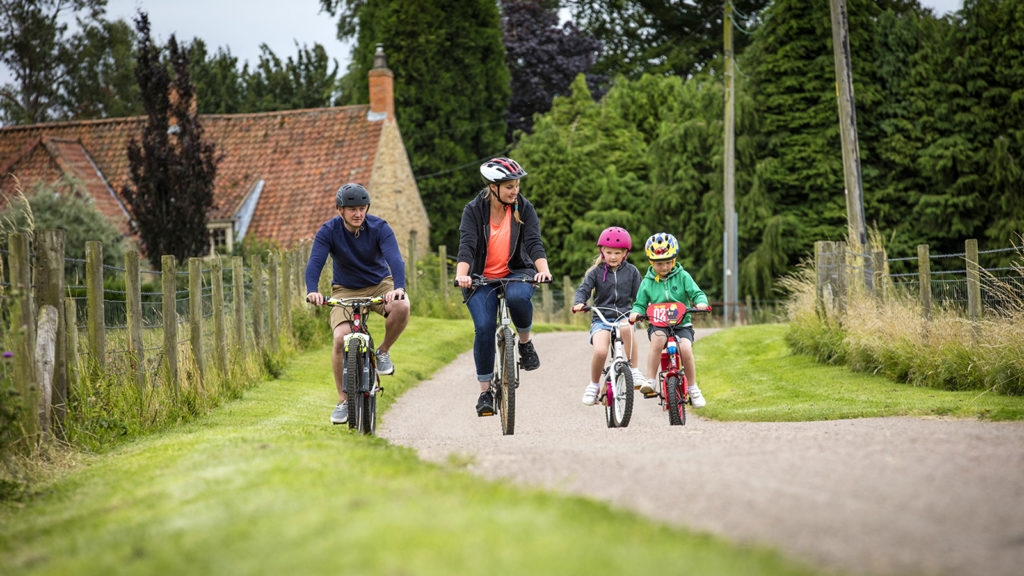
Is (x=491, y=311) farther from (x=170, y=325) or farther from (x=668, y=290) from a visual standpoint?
(x=170, y=325)

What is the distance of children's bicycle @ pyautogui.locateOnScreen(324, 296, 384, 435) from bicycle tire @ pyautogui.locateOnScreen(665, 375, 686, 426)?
2853 millimetres

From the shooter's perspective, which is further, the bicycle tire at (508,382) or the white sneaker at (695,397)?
the white sneaker at (695,397)

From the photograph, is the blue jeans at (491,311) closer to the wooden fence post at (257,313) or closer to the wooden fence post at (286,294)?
the wooden fence post at (257,313)

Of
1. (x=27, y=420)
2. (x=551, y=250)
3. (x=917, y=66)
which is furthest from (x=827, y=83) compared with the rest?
(x=27, y=420)

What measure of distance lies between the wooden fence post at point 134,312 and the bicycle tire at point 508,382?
369cm

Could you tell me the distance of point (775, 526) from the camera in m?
4.71

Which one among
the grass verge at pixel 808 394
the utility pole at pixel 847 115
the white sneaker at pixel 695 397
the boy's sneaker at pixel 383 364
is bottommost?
the grass verge at pixel 808 394

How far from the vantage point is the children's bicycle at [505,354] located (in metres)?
9.46

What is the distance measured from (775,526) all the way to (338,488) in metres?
2.14

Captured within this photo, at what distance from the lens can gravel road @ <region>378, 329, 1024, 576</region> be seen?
14.5ft

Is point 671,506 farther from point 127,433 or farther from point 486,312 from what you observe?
point 127,433

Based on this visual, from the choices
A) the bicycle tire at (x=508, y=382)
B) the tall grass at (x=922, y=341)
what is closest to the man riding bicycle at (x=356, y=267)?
the bicycle tire at (x=508, y=382)

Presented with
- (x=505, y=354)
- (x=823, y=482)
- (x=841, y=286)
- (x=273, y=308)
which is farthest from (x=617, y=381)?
(x=841, y=286)

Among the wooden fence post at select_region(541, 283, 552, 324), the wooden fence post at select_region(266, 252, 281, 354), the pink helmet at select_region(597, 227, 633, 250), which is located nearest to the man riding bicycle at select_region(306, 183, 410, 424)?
the pink helmet at select_region(597, 227, 633, 250)
